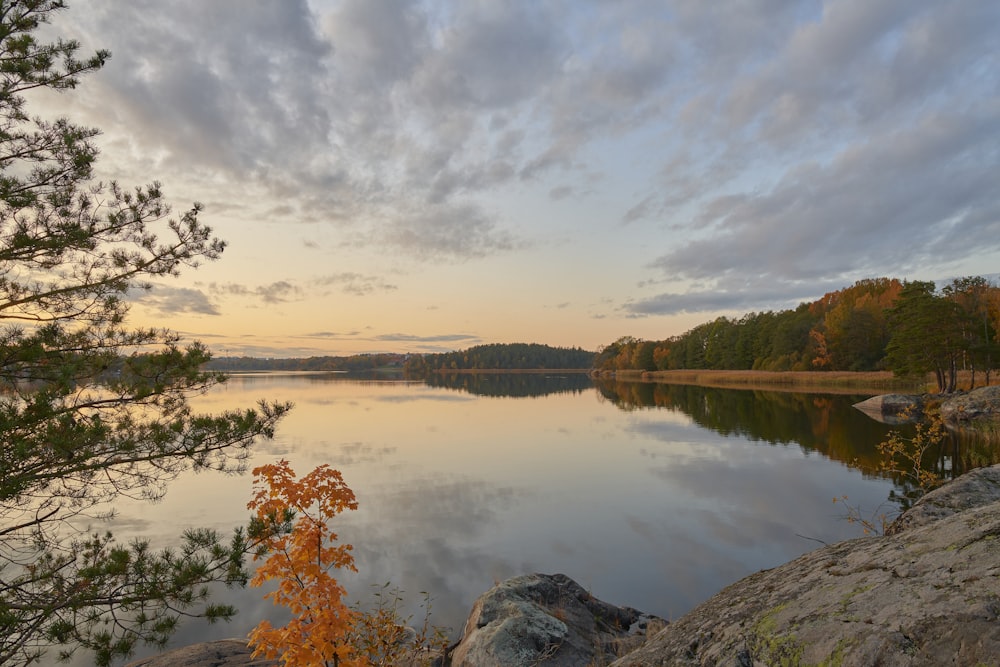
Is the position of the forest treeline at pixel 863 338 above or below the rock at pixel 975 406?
above

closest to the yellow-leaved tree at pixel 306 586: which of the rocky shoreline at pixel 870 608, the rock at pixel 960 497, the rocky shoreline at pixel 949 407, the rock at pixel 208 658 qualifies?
the rock at pixel 208 658

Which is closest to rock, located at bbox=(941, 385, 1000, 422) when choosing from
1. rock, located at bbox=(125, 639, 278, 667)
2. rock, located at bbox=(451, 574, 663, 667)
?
rock, located at bbox=(451, 574, 663, 667)

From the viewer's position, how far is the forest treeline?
39.0m

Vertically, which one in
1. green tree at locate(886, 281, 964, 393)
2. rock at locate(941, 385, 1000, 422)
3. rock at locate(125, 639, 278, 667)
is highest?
green tree at locate(886, 281, 964, 393)

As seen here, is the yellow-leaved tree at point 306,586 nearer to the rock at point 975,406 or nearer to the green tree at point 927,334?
the rock at point 975,406

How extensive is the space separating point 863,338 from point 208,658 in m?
84.7

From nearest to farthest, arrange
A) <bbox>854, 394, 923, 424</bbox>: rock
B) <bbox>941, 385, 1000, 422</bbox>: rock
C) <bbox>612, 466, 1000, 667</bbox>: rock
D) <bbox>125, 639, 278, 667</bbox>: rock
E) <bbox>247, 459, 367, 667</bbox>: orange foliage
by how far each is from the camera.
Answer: <bbox>612, 466, 1000, 667</bbox>: rock, <bbox>247, 459, 367, 667</bbox>: orange foliage, <bbox>125, 639, 278, 667</bbox>: rock, <bbox>941, 385, 1000, 422</bbox>: rock, <bbox>854, 394, 923, 424</bbox>: rock

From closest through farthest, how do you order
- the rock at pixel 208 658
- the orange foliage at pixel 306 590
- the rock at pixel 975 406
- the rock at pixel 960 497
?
the orange foliage at pixel 306 590 → the rock at pixel 960 497 → the rock at pixel 208 658 → the rock at pixel 975 406

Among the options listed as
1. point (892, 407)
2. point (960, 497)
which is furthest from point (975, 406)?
point (960, 497)

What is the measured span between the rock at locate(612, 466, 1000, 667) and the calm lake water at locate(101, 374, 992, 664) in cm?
630

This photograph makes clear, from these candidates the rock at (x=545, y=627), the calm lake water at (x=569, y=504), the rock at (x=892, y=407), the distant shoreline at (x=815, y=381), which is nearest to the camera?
the rock at (x=545, y=627)

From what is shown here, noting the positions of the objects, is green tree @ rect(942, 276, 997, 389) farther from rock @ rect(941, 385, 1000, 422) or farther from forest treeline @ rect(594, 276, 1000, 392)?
rock @ rect(941, 385, 1000, 422)

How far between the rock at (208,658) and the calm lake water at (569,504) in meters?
1.59

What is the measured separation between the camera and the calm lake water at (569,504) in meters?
10.3
